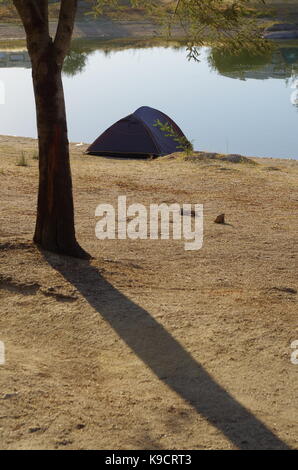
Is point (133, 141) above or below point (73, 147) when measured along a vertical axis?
above

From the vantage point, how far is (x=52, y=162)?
819cm

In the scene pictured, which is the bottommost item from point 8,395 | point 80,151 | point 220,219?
point 8,395

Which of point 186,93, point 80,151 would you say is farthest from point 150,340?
point 186,93

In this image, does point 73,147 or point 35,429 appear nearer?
point 35,429

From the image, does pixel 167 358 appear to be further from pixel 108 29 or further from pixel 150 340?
pixel 108 29

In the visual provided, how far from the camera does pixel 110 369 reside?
6156 millimetres

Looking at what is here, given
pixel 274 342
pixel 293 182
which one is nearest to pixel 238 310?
pixel 274 342

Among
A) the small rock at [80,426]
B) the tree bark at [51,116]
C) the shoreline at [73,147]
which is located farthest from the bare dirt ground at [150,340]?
the shoreline at [73,147]

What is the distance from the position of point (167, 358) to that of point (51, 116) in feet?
10.1

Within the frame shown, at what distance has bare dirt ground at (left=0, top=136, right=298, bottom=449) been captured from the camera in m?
5.21

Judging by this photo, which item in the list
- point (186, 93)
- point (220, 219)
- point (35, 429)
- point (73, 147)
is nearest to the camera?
point (35, 429)

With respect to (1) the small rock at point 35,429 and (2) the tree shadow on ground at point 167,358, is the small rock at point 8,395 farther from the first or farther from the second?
(2) the tree shadow on ground at point 167,358

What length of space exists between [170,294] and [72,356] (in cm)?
180

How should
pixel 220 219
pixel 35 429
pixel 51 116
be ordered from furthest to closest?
pixel 220 219 < pixel 51 116 < pixel 35 429
